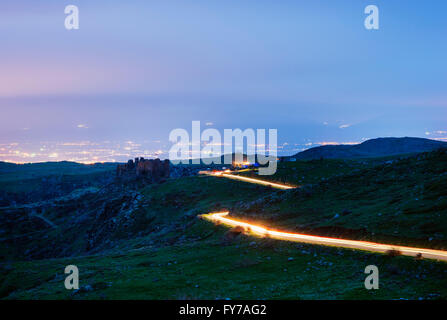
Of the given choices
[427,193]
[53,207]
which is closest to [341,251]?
[427,193]

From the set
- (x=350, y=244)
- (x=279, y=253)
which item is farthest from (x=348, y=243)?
(x=279, y=253)

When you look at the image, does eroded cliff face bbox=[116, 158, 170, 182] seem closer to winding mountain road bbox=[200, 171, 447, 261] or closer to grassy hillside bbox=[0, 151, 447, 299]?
grassy hillside bbox=[0, 151, 447, 299]

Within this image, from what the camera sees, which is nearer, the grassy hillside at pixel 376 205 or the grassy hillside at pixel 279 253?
the grassy hillside at pixel 279 253

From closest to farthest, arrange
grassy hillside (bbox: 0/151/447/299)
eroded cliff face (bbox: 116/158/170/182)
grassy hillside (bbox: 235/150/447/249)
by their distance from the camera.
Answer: grassy hillside (bbox: 0/151/447/299), grassy hillside (bbox: 235/150/447/249), eroded cliff face (bbox: 116/158/170/182)

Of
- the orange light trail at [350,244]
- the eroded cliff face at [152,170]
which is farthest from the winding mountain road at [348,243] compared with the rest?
the eroded cliff face at [152,170]

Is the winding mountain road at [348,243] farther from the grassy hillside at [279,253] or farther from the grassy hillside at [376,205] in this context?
the grassy hillside at [376,205]

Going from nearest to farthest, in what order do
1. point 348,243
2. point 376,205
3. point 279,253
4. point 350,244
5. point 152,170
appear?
point 350,244 < point 348,243 < point 279,253 < point 376,205 < point 152,170

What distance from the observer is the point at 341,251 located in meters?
32.6

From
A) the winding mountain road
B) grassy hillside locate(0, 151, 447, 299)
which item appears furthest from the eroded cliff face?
the winding mountain road

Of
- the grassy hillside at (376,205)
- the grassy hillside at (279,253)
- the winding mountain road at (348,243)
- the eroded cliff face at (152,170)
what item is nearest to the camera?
the grassy hillside at (279,253)

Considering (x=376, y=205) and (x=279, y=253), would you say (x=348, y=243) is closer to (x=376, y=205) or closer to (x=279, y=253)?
(x=279, y=253)

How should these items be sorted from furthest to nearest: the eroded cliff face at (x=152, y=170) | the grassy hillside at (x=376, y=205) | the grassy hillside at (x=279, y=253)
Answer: the eroded cliff face at (x=152, y=170) → the grassy hillside at (x=376, y=205) → the grassy hillside at (x=279, y=253)

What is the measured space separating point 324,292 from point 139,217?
78.6 meters
